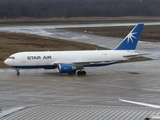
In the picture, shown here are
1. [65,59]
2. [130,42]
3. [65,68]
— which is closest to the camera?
[65,68]

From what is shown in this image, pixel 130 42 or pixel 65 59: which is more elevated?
pixel 130 42

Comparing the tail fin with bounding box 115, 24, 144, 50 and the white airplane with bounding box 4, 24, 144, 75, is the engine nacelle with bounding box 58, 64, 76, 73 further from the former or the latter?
the tail fin with bounding box 115, 24, 144, 50

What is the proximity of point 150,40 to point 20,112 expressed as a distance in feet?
271

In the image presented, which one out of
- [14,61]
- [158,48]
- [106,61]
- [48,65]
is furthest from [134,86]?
[158,48]

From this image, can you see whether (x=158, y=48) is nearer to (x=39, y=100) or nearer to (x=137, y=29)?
(x=137, y=29)

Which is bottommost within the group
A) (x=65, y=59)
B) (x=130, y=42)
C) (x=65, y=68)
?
(x=65, y=68)

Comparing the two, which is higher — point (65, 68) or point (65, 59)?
point (65, 59)

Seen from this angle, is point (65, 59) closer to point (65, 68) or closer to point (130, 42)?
point (65, 68)

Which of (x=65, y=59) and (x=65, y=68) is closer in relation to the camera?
(x=65, y=68)

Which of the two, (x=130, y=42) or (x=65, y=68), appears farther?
(x=130, y=42)

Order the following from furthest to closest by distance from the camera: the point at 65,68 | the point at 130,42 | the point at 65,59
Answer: the point at 130,42 → the point at 65,59 → the point at 65,68

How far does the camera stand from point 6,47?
8400cm

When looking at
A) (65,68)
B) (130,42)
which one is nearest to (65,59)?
(65,68)

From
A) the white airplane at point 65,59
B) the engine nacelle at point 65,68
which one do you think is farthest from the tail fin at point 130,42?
the engine nacelle at point 65,68
